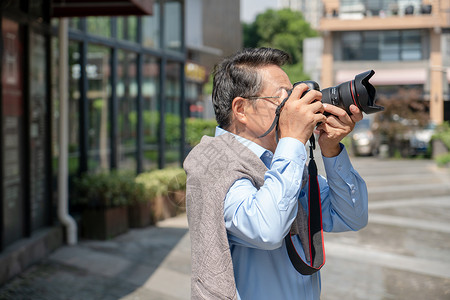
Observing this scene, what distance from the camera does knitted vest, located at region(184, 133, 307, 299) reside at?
1622mm

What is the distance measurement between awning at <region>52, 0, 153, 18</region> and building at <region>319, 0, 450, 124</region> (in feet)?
87.3

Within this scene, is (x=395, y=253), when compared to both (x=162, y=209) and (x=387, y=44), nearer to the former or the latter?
(x=162, y=209)

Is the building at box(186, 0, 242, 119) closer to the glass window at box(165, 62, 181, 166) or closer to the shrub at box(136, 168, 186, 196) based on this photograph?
the glass window at box(165, 62, 181, 166)

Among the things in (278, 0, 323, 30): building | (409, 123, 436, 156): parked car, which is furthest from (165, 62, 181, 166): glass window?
(278, 0, 323, 30): building

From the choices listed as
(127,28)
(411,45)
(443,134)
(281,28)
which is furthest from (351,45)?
(127,28)

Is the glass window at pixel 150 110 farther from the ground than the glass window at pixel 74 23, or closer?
closer

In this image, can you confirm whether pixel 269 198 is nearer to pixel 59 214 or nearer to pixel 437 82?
pixel 59 214

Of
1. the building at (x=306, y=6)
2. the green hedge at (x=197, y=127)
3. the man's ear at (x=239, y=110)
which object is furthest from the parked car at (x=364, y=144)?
the building at (x=306, y=6)

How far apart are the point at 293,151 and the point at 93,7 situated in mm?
5241

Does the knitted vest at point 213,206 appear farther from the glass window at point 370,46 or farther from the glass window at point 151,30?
the glass window at point 370,46

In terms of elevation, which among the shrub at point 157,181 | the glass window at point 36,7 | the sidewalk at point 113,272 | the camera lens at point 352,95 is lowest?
the sidewalk at point 113,272

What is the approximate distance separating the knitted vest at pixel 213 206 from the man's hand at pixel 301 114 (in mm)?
181

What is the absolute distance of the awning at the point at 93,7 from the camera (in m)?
6.15

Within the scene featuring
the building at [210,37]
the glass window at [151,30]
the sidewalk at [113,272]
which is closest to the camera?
the sidewalk at [113,272]
